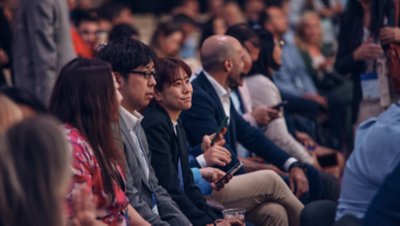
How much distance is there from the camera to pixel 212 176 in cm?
616

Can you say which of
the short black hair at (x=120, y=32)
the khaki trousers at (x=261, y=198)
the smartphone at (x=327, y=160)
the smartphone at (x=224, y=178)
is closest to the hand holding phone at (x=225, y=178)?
the smartphone at (x=224, y=178)

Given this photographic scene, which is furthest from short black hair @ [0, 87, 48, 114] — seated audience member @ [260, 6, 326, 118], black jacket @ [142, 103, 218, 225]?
seated audience member @ [260, 6, 326, 118]

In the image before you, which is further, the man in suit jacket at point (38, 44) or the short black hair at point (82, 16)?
the short black hair at point (82, 16)

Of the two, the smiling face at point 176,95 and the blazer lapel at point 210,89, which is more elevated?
the smiling face at point 176,95

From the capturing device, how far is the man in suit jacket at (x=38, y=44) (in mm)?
7879

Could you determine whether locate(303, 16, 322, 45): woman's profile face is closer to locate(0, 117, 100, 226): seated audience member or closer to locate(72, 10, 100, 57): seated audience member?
locate(72, 10, 100, 57): seated audience member

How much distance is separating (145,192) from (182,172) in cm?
55

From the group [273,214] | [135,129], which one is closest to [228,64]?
[273,214]

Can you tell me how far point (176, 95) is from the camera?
5953 mm

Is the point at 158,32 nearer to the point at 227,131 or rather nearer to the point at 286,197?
the point at 227,131

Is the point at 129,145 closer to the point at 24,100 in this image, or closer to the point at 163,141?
the point at 163,141

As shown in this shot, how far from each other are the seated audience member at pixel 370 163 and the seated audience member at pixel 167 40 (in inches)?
224

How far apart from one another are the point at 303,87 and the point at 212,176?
499cm

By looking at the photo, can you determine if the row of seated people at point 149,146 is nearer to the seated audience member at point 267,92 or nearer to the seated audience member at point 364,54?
the seated audience member at point 267,92
